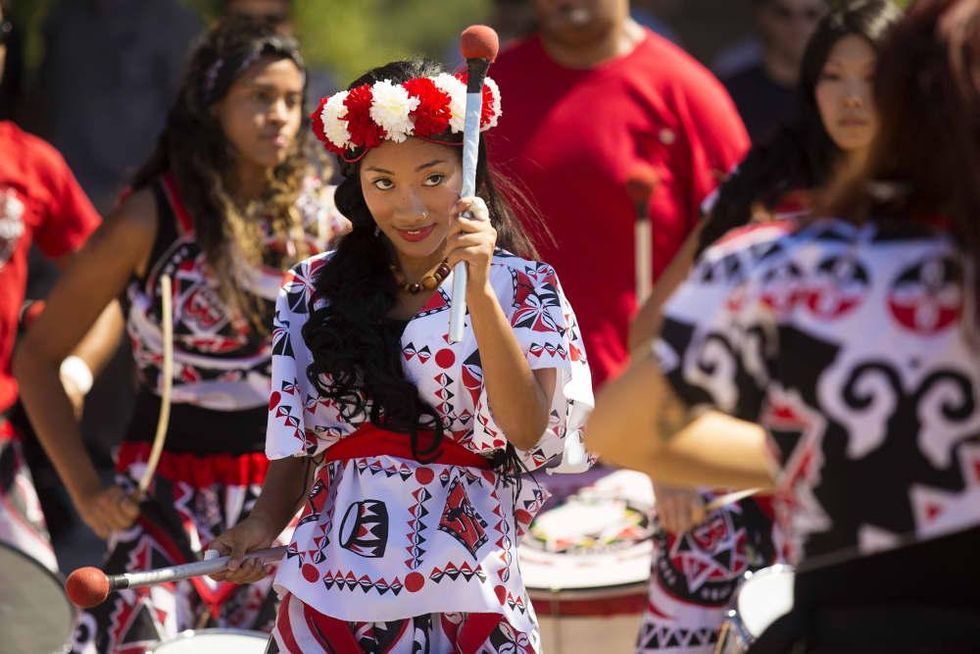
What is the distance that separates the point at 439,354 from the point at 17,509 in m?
2.07

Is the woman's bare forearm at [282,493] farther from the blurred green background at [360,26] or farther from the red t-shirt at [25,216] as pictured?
→ the blurred green background at [360,26]

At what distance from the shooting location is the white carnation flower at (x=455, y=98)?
3.39 m

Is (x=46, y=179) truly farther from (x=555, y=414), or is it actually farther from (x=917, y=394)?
(x=917, y=394)

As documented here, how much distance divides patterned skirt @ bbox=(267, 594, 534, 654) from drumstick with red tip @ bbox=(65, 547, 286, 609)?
0.18m

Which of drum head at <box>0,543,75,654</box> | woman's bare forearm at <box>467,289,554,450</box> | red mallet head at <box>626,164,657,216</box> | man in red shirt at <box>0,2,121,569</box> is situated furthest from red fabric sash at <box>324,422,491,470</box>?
red mallet head at <box>626,164,657,216</box>

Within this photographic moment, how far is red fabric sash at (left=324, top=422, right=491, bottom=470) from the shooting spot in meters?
3.25

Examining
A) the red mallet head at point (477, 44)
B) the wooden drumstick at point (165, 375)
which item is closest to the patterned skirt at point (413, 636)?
the red mallet head at point (477, 44)

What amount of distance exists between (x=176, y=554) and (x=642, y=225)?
1611 mm

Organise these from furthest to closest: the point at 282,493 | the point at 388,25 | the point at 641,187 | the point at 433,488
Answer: the point at 388,25 < the point at 641,187 < the point at 282,493 < the point at 433,488

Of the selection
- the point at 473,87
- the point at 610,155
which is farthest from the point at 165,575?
the point at 610,155

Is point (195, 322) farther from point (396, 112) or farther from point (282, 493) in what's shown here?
point (396, 112)

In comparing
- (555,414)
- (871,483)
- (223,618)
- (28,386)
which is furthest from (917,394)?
(28,386)

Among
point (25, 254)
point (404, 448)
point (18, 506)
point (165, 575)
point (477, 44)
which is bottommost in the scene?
point (18, 506)

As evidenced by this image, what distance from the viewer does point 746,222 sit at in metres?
4.30
